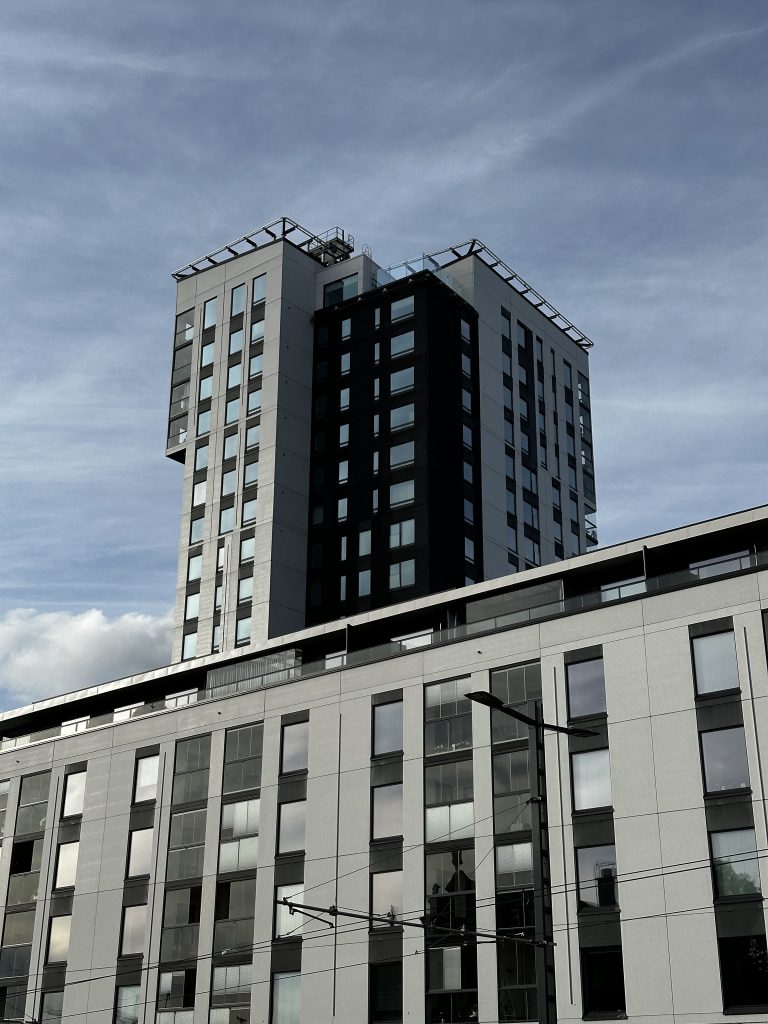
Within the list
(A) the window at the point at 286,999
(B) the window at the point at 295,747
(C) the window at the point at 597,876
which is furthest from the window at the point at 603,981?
(B) the window at the point at 295,747

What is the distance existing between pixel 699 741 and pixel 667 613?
5.44 metres

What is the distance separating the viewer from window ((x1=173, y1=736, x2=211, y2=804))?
62.1 metres

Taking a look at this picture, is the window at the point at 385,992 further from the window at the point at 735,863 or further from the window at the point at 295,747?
the window at the point at 735,863

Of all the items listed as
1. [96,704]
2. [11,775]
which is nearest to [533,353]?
[96,704]

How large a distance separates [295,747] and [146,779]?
10353 mm

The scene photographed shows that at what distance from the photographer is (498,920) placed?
48906mm

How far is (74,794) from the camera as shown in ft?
223

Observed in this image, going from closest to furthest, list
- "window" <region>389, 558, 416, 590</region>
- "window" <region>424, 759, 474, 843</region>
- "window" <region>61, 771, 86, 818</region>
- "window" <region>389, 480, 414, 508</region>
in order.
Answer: "window" <region>424, 759, 474, 843</region>
"window" <region>61, 771, 86, 818</region>
"window" <region>389, 558, 416, 590</region>
"window" <region>389, 480, 414, 508</region>

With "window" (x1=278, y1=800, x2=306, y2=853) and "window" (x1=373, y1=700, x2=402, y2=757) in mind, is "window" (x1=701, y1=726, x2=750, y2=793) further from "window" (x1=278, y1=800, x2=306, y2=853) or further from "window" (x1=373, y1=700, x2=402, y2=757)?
"window" (x1=278, y1=800, x2=306, y2=853)

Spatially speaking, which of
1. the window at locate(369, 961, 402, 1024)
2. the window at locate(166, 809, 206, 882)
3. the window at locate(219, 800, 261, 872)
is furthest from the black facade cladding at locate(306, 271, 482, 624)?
the window at locate(369, 961, 402, 1024)

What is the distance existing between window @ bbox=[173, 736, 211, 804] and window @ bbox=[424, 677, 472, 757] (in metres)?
13.4

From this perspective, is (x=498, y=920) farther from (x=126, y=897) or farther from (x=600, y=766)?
(x=126, y=897)

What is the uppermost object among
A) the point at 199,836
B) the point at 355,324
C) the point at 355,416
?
the point at 355,324

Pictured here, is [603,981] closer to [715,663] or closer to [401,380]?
[715,663]
